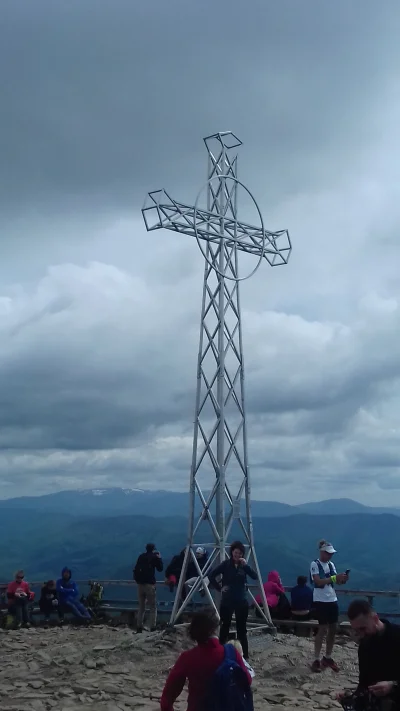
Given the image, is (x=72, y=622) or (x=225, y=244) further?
(x=72, y=622)

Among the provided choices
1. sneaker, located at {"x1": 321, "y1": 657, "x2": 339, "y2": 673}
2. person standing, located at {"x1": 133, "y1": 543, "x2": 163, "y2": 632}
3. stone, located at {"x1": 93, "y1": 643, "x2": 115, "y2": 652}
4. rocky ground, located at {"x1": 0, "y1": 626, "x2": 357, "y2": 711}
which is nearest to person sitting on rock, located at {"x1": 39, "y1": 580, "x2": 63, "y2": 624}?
rocky ground, located at {"x1": 0, "y1": 626, "x2": 357, "y2": 711}

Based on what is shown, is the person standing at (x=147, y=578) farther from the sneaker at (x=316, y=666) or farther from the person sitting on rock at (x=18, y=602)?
the sneaker at (x=316, y=666)

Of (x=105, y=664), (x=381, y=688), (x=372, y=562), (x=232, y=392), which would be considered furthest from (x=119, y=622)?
(x=372, y=562)

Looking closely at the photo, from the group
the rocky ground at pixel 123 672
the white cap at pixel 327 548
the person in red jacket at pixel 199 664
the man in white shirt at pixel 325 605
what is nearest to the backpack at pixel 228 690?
the person in red jacket at pixel 199 664

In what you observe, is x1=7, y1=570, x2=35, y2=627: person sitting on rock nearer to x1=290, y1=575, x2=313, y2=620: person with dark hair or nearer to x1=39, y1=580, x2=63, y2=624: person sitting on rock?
x1=39, y1=580, x2=63, y2=624: person sitting on rock

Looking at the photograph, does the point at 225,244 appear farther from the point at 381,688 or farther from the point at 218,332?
the point at 381,688

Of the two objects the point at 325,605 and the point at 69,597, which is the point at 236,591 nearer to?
the point at 325,605
